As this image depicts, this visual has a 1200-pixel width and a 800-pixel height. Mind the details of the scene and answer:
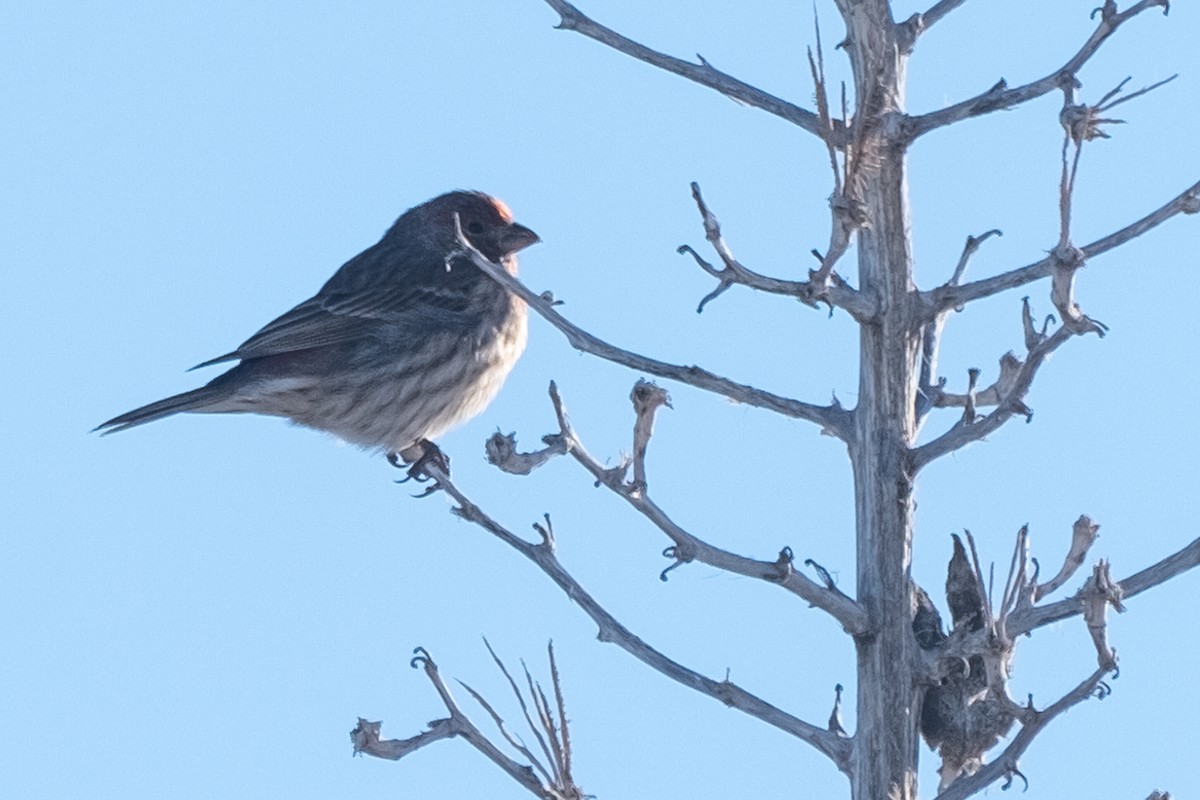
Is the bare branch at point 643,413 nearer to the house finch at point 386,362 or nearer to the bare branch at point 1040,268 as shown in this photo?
the bare branch at point 1040,268

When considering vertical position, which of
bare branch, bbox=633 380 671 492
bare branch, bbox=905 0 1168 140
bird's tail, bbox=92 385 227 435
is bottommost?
bare branch, bbox=633 380 671 492

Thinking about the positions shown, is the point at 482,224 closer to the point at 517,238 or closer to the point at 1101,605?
the point at 517,238

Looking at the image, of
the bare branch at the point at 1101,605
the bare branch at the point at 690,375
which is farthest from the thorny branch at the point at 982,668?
the bare branch at the point at 690,375

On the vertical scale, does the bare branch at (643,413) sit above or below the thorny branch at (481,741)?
above

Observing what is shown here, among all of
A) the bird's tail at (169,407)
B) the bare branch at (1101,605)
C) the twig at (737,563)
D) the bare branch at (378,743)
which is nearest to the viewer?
the bare branch at (1101,605)

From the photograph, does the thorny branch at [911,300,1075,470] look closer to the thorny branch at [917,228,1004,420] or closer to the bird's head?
the thorny branch at [917,228,1004,420]

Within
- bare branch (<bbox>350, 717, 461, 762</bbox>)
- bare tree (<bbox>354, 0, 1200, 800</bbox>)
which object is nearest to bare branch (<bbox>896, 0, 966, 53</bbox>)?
bare tree (<bbox>354, 0, 1200, 800</bbox>)

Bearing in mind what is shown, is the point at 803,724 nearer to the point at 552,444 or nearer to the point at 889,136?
the point at 552,444

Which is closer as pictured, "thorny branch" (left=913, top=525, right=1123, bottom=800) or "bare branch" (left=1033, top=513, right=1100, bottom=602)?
"thorny branch" (left=913, top=525, right=1123, bottom=800)
